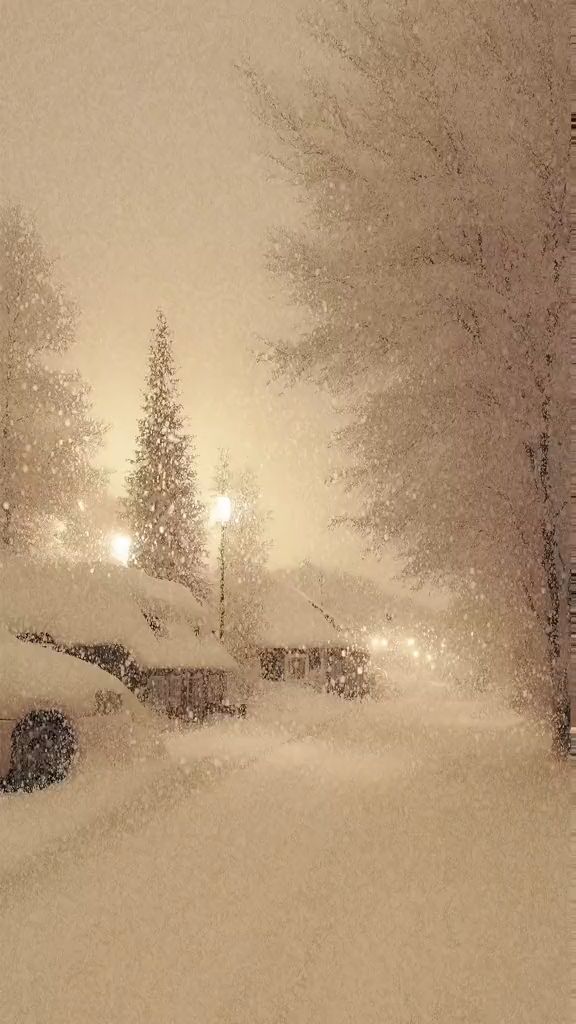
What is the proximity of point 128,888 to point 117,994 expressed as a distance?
181cm

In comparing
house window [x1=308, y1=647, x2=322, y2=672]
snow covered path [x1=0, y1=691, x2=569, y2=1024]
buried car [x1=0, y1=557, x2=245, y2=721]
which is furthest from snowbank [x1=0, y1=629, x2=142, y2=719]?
house window [x1=308, y1=647, x2=322, y2=672]

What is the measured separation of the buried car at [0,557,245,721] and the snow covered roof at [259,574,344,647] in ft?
22.6

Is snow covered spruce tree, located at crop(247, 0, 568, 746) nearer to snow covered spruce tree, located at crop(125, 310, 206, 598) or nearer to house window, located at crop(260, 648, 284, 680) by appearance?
snow covered spruce tree, located at crop(125, 310, 206, 598)

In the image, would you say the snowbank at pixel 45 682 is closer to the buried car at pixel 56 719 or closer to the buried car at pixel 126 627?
the buried car at pixel 56 719

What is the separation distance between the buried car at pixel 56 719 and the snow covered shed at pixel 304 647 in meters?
21.0

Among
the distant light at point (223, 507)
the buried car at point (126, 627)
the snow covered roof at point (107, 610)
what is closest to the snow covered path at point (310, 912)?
the snow covered roof at point (107, 610)

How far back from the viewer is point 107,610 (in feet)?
49.4

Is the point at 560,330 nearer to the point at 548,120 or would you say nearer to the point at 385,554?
the point at 548,120

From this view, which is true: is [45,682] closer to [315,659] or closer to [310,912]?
[310,912]

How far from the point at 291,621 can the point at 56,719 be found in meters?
24.8

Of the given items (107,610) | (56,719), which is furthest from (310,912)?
(107,610)

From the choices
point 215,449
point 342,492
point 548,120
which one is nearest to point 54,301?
point 215,449

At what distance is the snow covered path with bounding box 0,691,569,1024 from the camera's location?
377 cm

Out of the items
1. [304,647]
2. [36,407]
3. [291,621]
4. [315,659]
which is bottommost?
[315,659]
